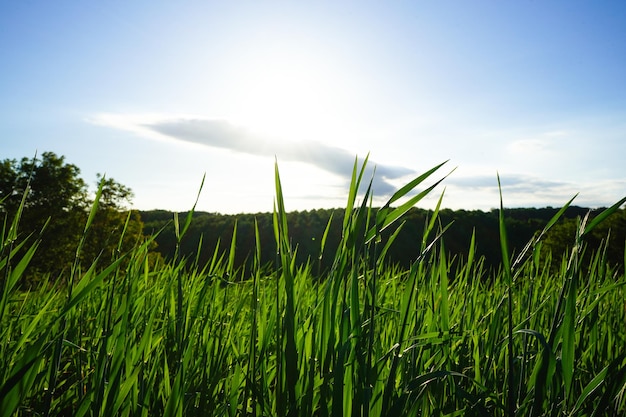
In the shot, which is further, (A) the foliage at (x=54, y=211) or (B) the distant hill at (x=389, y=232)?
(B) the distant hill at (x=389, y=232)

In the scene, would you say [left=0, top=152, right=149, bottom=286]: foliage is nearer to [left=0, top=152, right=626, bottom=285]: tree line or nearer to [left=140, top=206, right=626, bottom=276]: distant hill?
[left=0, top=152, right=626, bottom=285]: tree line

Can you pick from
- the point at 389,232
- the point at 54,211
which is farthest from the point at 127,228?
the point at 389,232

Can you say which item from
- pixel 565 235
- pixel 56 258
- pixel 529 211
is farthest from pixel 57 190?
pixel 529 211

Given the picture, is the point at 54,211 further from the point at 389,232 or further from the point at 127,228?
the point at 389,232

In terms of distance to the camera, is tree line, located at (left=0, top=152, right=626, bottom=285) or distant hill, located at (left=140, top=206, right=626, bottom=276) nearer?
tree line, located at (left=0, top=152, right=626, bottom=285)

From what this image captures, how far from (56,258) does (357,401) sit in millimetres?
16748

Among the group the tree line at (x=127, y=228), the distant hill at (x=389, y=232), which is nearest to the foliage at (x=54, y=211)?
the tree line at (x=127, y=228)

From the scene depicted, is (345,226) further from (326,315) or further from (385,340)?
(385,340)

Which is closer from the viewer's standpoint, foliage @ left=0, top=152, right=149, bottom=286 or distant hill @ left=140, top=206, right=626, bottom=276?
foliage @ left=0, top=152, right=149, bottom=286

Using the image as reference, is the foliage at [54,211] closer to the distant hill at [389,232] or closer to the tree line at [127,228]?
the tree line at [127,228]

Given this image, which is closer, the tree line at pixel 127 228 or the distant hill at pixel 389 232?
the tree line at pixel 127 228

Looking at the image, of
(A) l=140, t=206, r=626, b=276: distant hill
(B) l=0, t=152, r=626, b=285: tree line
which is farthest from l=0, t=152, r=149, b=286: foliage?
(A) l=140, t=206, r=626, b=276: distant hill

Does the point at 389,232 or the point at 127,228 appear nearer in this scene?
the point at 127,228

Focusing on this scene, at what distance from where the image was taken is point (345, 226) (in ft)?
2.96
